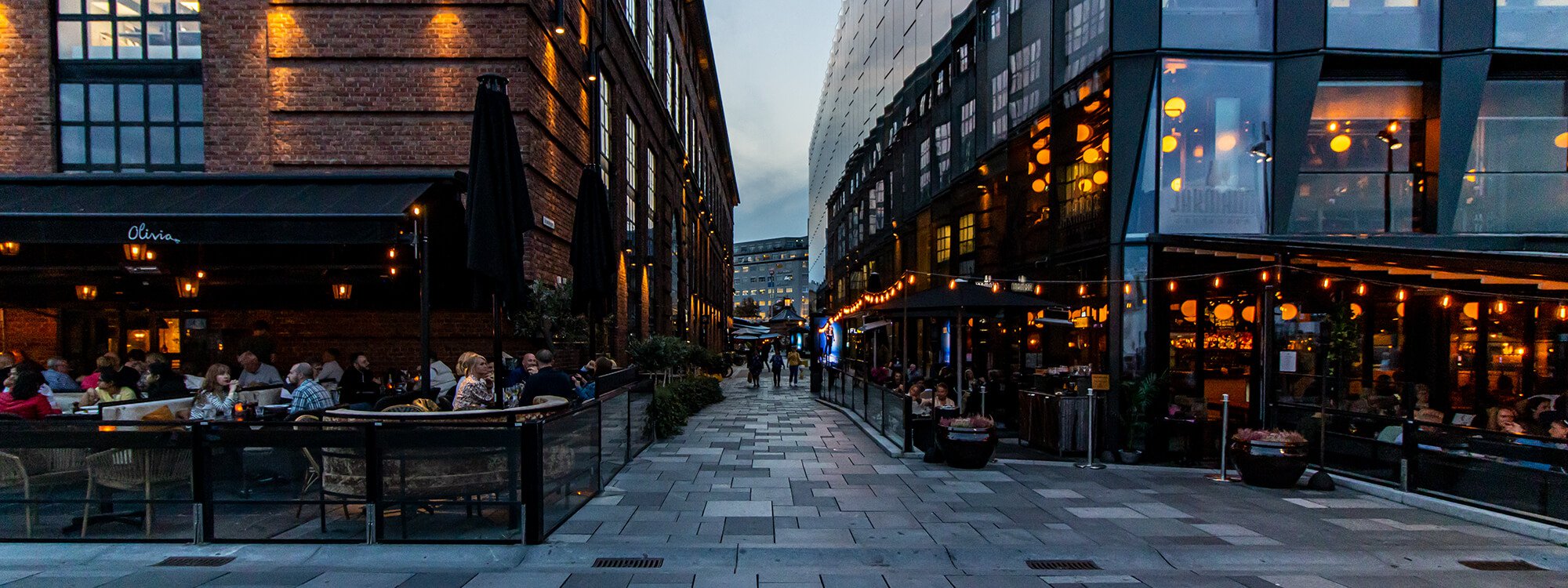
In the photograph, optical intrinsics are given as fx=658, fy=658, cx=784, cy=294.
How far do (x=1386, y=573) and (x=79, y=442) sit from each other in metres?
10.3

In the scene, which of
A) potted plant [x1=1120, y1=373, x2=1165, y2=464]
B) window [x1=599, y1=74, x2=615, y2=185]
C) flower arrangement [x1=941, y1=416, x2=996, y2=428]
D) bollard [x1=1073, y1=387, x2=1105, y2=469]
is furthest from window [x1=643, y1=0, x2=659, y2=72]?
potted plant [x1=1120, y1=373, x2=1165, y2=464]

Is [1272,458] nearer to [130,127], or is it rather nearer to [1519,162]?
[1519,162]

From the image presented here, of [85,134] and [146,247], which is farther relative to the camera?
[85,134]

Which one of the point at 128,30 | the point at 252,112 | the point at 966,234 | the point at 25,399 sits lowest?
the point at 25,399

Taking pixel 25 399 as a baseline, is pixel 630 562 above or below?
below

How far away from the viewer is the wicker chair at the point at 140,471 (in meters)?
5.30

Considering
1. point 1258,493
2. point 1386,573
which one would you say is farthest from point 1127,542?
point 1258,493

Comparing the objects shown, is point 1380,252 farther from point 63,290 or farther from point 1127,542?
point 63,290

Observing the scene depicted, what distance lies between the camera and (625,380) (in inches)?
432

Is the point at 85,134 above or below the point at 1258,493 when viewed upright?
above

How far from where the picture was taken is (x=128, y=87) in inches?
436

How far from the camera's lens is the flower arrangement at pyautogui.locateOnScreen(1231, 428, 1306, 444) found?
303 inches

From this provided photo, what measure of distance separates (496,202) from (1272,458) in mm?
9078

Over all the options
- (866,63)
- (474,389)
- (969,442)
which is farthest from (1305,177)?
(866,63)
